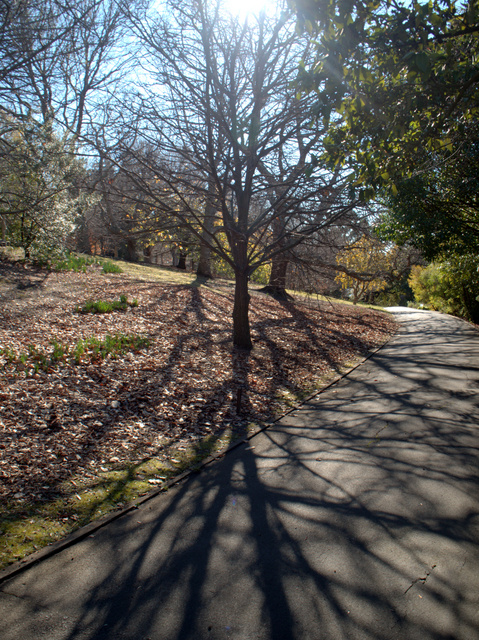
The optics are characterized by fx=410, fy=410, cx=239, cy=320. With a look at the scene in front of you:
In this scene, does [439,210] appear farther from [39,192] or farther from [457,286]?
[39,192]

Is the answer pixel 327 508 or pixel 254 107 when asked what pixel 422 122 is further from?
pixel 327 508

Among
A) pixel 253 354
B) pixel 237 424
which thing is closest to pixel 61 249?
pixel 253 354

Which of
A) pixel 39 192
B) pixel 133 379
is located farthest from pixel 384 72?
pixel 39 192

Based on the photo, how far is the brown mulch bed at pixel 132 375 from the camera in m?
4.66

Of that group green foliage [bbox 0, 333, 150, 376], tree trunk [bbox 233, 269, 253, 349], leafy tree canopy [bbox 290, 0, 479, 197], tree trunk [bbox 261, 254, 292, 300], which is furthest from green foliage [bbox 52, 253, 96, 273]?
leafy tree canopy [bbox 290, 0, 479, 197]

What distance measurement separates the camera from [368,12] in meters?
4.95

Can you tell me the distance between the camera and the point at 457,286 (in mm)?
19422

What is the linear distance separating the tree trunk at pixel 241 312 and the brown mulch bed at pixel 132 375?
310 millimetres

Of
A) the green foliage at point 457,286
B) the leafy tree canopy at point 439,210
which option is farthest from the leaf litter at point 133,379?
the green foliage at point 457,286

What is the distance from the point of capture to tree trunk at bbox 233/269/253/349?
9148mm

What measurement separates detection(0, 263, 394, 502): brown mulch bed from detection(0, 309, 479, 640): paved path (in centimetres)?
109

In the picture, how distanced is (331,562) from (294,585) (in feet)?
1.23

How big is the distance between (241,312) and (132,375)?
10.9 ft

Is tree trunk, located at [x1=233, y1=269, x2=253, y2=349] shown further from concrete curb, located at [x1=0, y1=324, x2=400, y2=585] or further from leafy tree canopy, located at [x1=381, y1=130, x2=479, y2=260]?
leafy tree canopy, located at [x1=381, y1=130, x2=479, y2=260]
